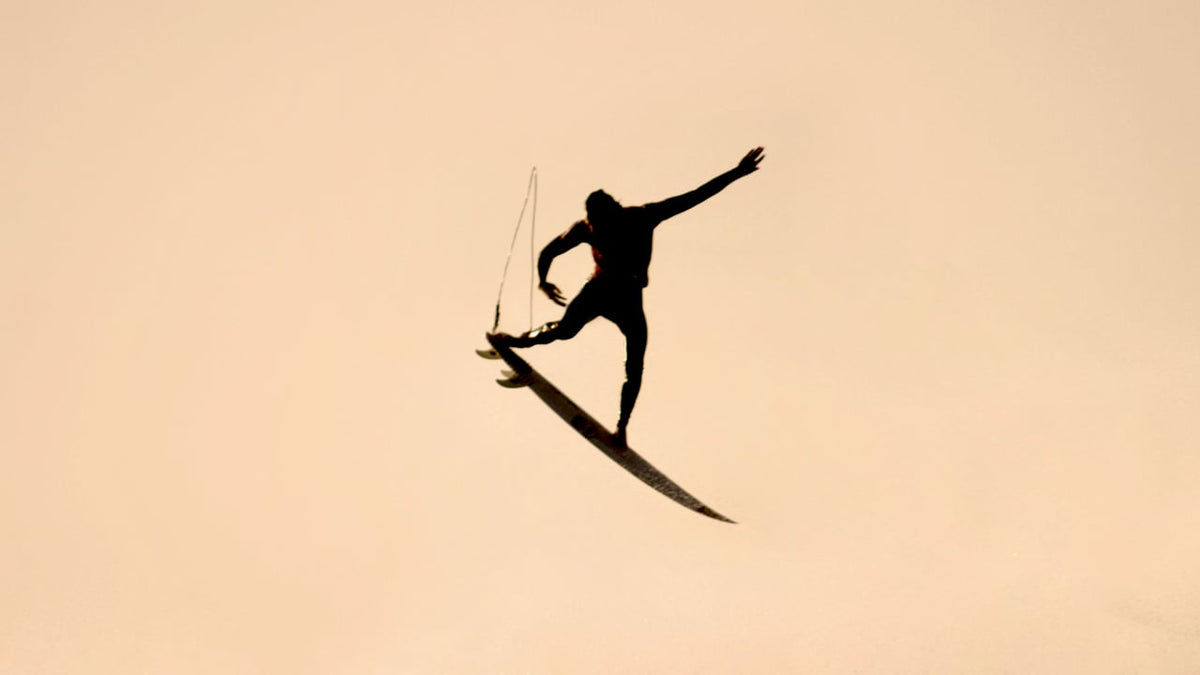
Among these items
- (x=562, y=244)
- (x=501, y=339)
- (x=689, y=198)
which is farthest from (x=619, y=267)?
(x=501, y=339)

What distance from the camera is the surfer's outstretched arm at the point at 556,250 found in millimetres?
12094

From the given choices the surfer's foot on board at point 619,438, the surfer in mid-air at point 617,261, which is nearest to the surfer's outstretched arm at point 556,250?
the surfer in mid-air at point 617,261

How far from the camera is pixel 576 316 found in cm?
1236

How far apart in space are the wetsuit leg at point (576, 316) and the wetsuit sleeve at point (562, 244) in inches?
14.2

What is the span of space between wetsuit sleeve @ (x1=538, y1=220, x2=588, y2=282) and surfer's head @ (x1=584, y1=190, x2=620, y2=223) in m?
0.20

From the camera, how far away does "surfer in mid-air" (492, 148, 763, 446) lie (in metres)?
11.8

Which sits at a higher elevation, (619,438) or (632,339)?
Answer: (632,339)

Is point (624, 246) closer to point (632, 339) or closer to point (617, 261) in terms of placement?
point (617, 261)

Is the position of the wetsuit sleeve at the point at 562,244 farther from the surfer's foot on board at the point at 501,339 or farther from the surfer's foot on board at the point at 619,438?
the surfer's foot on board at the point at 619,438

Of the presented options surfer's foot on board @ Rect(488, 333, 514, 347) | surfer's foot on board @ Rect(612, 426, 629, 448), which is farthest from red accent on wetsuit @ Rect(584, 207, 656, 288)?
surfer's foot on board @ Rect(612, 426, 629, 448)

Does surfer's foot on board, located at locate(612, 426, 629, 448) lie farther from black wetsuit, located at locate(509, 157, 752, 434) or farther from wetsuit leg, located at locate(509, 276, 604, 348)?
wetsuit leg, located at locate(509, 276, 604, 348)

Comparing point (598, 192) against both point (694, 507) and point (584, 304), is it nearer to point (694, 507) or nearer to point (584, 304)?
point (584, 304)

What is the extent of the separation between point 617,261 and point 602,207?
1.61 ft

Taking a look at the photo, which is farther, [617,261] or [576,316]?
[576,316]
